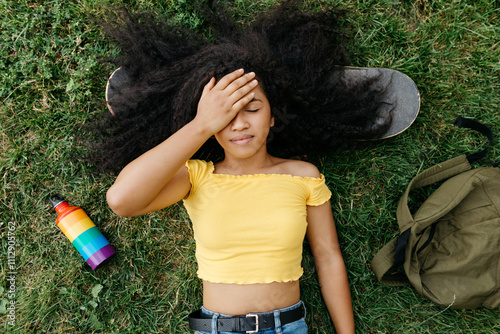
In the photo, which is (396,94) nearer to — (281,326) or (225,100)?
(225,100)

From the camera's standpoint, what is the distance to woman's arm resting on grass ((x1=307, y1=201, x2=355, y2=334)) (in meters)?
2.49

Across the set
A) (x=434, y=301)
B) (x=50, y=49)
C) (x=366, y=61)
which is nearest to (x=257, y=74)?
(x=366, y=61)

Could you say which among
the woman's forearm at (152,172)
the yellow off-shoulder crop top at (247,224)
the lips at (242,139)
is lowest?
the yellow off-shoulder crop top at (247,224)

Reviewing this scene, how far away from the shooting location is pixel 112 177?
9.29 feet

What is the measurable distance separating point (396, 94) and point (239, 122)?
4.34ft

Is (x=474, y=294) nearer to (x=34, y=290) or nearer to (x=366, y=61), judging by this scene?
(x=366, y=61)

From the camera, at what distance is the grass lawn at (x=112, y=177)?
277 centimetres

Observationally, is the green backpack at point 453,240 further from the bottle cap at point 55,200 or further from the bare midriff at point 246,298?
the bottle cap at point 55,200

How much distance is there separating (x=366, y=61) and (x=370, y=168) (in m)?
0.83

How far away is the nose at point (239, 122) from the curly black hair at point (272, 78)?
29cm

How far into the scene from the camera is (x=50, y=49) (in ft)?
9.25

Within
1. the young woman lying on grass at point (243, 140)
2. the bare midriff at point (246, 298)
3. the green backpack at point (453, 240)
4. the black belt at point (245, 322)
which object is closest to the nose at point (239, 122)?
the young woman lying on grass at point (243, 140)

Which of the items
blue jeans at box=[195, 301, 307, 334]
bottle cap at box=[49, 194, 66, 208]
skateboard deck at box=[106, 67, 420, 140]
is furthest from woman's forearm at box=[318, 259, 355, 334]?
bottle cap at box=[49, 194, 66, 208]

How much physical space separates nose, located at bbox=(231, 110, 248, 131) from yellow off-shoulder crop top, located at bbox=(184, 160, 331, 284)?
0.39m
